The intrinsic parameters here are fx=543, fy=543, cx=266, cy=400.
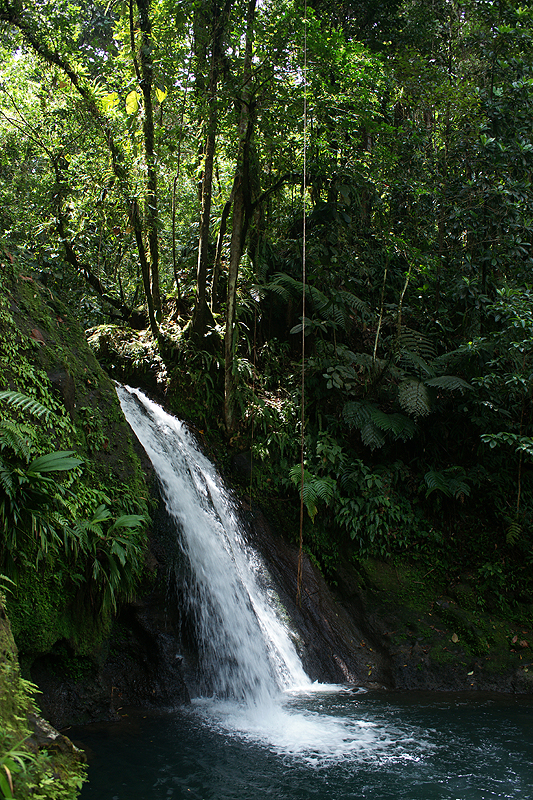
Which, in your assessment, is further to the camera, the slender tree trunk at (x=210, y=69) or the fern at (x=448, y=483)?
the fern at (x=448, y=483)

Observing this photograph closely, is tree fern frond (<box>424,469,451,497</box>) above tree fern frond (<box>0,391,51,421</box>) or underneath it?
underneath

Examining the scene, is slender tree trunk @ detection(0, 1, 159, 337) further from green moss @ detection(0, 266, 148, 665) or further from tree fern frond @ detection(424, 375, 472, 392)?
tree fern frond @ detection(424, 375, 472, 392)

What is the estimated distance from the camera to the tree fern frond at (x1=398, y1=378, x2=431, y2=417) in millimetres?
8438

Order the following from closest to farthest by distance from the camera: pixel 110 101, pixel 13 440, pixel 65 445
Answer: pixel 13 440, pixel 65 445, pixel 110 101

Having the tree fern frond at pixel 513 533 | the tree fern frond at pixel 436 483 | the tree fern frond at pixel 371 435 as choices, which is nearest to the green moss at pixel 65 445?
the tree fern frond at pixel 371 435

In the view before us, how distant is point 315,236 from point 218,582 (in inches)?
266

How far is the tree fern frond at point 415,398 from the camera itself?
8438 mm

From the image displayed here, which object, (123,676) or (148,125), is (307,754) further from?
(148,125)

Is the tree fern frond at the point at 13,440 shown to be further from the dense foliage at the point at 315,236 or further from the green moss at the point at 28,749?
the dense foliage at the point at 315,236

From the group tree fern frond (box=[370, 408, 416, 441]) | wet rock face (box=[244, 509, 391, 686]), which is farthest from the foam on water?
tree fern frond (box=[370, 408, 416, 441])

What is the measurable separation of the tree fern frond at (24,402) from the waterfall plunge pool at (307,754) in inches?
112

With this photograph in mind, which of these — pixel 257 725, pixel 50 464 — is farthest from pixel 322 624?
→ pixel 50 464

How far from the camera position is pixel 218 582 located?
643 cm

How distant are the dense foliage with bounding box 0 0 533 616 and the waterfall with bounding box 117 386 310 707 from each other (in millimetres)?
1206
